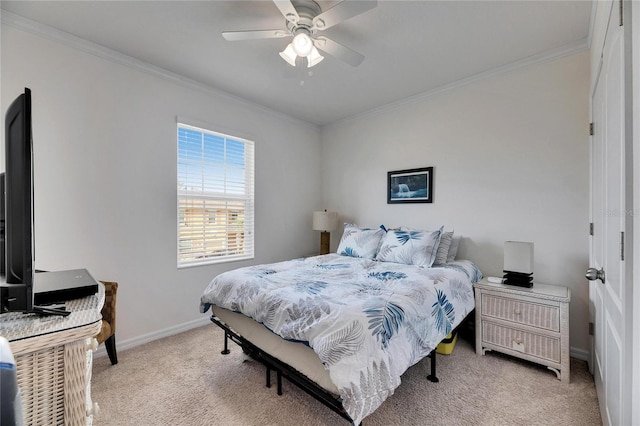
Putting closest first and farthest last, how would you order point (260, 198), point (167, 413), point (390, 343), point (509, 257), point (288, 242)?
point (390, 343)
point (167, 413)
point (509, 257)
point (260, 198)
point (288, 242)

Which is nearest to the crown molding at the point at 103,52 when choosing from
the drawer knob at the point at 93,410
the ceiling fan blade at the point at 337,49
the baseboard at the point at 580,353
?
the ceiling fan blade at the point at 337,49

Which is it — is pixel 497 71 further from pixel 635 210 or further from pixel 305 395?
pixel 305 395

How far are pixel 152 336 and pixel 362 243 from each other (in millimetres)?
2384

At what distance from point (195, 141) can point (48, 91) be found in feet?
3.98

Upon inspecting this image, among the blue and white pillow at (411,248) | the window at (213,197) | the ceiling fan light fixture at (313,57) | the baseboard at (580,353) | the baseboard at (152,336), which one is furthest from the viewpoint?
the window at (213,197)

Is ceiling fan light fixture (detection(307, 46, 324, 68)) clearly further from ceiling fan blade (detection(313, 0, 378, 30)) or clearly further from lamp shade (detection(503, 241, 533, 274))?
lamp shade (detection(503, 241, 533, 274))

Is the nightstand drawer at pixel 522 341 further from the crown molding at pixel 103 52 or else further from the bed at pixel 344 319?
the crown molding at pixel 103 52

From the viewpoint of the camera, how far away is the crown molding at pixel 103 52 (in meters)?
2.08

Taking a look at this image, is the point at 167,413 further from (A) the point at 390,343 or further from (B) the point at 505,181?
(B) the point at 505,181

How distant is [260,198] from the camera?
147 inches

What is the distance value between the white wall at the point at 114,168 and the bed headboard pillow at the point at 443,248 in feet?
7.69

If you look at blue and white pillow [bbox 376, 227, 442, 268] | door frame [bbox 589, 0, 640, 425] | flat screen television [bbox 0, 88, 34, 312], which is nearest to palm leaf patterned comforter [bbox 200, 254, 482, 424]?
blue and white pillow [bbox 376, 227, 442, 268]

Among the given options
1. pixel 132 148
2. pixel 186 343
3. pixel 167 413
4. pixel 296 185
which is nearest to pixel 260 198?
pixel 296 185

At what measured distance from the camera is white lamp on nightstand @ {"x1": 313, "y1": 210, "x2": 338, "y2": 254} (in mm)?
3984
